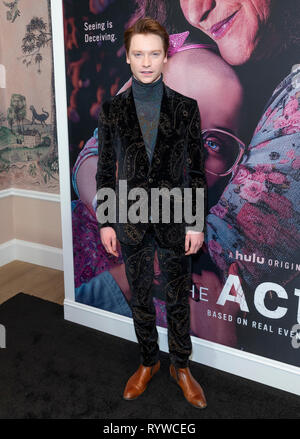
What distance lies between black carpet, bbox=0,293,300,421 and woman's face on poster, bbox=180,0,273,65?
5.17 feet

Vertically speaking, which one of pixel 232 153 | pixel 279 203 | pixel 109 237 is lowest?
pixel 109 237

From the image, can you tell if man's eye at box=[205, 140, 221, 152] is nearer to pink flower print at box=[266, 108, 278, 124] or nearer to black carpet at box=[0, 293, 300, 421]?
pink flower print at box=[266, 108, 278, 124]

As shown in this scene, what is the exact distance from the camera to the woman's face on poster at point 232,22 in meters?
1.66

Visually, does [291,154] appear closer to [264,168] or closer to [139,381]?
[264,168]

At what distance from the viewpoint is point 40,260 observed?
347cm

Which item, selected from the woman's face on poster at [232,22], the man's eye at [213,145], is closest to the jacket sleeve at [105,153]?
the man's eye at [213,145]

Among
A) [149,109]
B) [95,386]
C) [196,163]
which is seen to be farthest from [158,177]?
[95,386]

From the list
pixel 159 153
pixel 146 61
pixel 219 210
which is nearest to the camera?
pixel 146 61

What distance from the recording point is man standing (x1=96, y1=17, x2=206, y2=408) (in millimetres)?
1608

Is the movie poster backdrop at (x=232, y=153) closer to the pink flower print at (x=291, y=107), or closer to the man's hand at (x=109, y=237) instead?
the pink flower print at (x=291, y=107)

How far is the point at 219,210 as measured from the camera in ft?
6.40

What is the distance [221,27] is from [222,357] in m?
1.64

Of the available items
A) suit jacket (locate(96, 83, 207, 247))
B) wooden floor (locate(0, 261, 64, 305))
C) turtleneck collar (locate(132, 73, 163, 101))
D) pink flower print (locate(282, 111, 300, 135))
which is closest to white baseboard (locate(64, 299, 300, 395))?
wooden floor (locate(0, 261, 64, 305))
